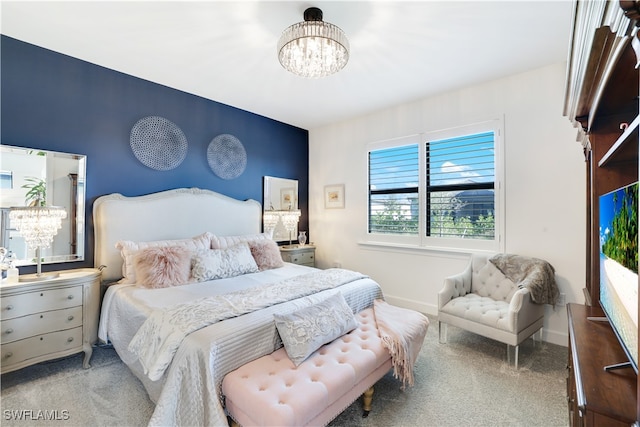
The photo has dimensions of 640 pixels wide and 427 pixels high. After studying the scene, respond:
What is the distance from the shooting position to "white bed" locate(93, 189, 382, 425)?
1494 millimetres

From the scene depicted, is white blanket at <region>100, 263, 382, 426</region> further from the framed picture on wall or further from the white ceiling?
the framed picture on wall

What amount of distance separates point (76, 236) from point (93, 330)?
868 millimetres

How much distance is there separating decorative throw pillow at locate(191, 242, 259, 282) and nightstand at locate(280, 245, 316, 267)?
96cm

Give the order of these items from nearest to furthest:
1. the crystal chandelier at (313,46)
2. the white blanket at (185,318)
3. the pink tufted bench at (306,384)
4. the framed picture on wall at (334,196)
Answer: the pink tufted bench at (306,384), the white blanket at (185,318), the crystal chandelier at (313,46), the framed picture on wall at (334,196)

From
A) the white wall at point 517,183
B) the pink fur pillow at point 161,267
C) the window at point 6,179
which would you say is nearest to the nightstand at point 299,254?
the white wall at point 517,183

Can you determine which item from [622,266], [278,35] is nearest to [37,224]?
[278,35]

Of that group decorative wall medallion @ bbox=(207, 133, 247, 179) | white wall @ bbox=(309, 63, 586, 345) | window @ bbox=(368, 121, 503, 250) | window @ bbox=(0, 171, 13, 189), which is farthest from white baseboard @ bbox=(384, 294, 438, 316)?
window @ bbox=(0, 171, 13, 189)

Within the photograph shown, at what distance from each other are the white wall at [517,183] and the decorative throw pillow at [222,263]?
5.86 feet

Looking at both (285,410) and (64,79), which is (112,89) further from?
(285,410)

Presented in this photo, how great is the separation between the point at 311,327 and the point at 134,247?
2.00m

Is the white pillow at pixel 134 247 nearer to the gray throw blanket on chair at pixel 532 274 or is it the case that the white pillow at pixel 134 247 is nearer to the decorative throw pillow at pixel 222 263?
the decorative throw pillow at pixel 222 263

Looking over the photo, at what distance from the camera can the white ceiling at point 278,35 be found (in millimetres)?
1998

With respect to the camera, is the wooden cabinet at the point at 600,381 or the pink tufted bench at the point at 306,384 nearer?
the wooden cabinet at the point at 600,381

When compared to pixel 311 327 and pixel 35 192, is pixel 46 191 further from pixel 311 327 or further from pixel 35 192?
pixel 311 327
